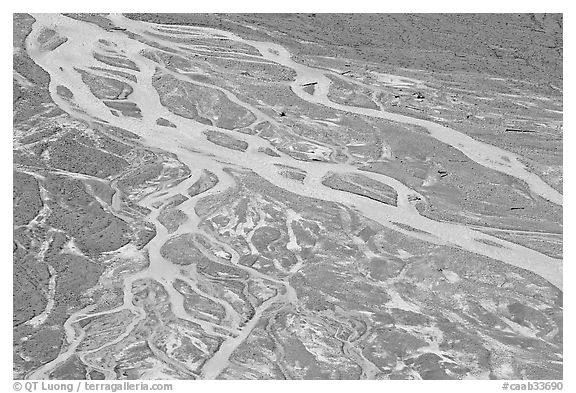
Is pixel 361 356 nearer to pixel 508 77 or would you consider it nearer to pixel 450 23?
pixel 508 77

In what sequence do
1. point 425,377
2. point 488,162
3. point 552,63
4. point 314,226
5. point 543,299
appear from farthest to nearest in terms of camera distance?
point 552,63 → point 488,162 → point 314,226 → point 543,299 → point 425,377

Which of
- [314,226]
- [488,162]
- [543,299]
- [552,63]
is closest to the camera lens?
[543,299]

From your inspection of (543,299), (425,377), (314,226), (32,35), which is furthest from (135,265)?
(32,35)

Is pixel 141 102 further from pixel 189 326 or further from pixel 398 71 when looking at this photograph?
pixel 189 326

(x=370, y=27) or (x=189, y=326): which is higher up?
(x=370, y=27)

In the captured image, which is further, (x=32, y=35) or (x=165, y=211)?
(x=32, y=35)

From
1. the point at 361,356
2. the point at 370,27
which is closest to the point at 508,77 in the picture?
the point at 370,27
